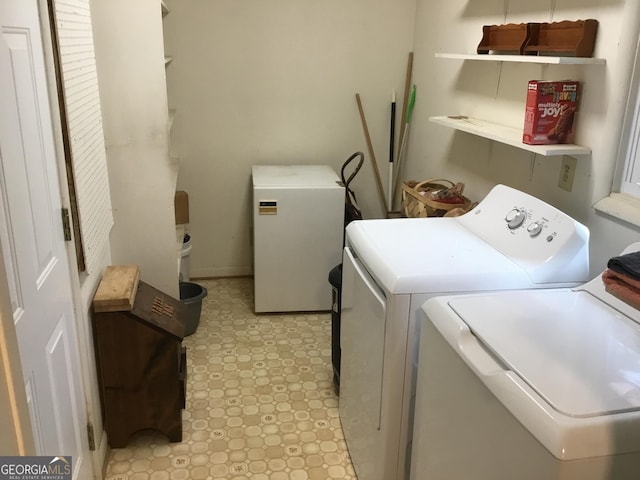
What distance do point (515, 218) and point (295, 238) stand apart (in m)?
1.57

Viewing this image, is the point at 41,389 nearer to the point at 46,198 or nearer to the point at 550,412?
the point at 46,198

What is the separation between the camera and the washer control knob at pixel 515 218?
195 cm

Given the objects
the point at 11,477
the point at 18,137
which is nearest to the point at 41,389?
the point at 11,477

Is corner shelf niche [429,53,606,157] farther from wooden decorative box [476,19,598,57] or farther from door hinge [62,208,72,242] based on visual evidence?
door hinge [62,208,72,242]

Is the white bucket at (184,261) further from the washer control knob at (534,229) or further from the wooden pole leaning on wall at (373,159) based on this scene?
the washer control knob at (534,229)

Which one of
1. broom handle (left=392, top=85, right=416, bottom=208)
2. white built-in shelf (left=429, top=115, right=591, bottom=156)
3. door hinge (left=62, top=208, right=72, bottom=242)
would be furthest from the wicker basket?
door hinge (left=62, top=208, right=72, bottom=242)

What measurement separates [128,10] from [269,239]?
1.43 m

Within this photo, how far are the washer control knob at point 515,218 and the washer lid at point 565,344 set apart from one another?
0.40 meters

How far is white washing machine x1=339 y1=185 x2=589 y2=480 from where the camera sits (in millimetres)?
1687

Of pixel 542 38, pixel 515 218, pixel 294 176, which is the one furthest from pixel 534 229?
pixel 294 176

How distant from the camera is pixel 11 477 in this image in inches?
44.6

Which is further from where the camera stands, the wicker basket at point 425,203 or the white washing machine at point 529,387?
the wicker basket at point 425,203

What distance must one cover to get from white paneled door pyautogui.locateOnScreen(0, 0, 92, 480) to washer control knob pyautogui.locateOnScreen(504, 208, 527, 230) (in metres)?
1.48

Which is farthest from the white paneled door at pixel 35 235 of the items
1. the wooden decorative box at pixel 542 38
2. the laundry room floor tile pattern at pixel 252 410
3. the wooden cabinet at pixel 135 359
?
the wooden decorative box at pixel 542 38
